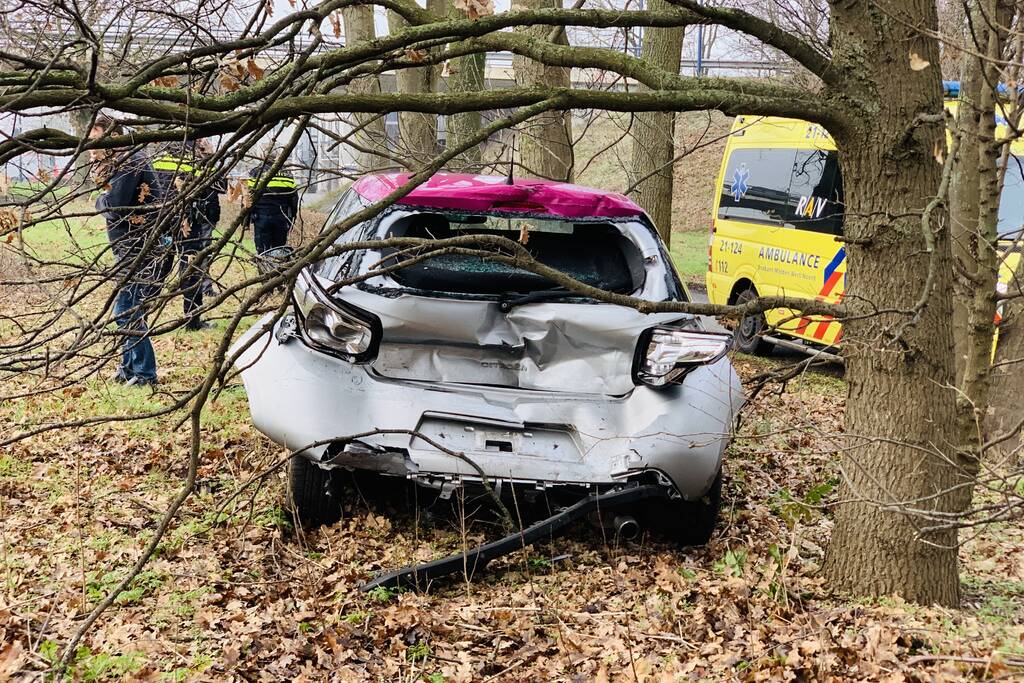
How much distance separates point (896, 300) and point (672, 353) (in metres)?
1.11

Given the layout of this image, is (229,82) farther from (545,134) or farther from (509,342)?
(545,134)

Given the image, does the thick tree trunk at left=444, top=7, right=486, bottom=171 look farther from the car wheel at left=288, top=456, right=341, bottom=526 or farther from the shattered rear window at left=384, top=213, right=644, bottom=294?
the car wheel at left=288, top=456, right=341, bottom=526

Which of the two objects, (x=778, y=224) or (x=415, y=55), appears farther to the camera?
(x=778, y=224)

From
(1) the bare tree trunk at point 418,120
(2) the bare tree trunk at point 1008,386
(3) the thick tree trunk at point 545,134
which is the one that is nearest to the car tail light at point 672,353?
(2) the bare tree trunk at point 1008,386

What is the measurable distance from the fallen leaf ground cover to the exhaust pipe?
9 centimetres

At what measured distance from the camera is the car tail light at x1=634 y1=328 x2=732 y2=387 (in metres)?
4.71

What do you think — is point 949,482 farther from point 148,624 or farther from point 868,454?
point 148,624

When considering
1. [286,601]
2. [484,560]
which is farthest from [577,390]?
[286,601]

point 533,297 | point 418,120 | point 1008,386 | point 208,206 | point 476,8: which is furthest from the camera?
point 418,120

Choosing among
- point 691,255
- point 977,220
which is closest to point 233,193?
point 977,220

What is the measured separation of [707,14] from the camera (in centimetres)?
379

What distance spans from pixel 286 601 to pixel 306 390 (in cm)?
95

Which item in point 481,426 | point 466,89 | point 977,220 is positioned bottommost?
point 481,426

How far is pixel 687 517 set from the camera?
16.2 feet
